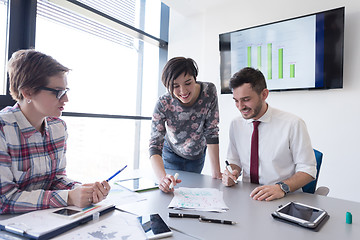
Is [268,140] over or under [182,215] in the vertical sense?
over

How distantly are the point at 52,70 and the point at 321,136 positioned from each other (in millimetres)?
2258

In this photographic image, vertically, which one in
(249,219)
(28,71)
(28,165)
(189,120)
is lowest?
(249,219)

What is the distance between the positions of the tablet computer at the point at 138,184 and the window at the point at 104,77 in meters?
1.01

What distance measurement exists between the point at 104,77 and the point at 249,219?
2.37 meters

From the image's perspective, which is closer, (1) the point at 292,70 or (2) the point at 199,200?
(2) the point at 199,200

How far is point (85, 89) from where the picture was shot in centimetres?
254

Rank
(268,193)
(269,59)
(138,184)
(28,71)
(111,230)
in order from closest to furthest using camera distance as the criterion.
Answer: (111,230), (28,71), (268,193), (138,184), (269,59)

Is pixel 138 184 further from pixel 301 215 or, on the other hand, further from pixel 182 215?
pixel 301 215

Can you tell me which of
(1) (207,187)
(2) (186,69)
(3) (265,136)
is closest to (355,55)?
(3) (265,136)

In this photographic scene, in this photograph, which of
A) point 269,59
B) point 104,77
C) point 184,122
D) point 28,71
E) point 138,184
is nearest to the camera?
point 28,71

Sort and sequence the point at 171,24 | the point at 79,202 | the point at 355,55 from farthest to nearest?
the point at 171,24, the point at 355,55, the point at 79,202

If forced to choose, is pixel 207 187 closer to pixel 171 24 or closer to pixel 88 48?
pixel 88 48

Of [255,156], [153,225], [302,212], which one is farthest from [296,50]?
[153,225]

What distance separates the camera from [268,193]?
43.5 inches
